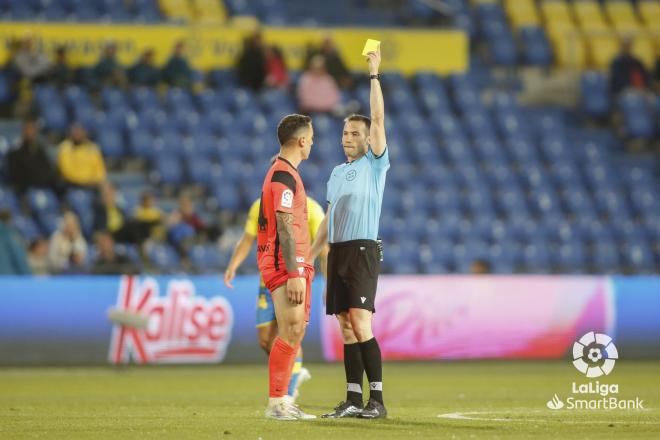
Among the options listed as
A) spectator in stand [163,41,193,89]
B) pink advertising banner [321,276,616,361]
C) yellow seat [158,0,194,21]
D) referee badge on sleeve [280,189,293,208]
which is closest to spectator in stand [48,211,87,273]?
pink advertising banner [321,276,616,361]

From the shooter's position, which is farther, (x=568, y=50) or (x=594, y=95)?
(x=568, y=50)

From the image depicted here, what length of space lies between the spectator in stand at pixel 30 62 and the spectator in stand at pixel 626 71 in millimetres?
11548

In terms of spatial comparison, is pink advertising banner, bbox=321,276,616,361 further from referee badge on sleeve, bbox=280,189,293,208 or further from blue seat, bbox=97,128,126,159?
referee badge on sleeve, bbox=280,189,293,208

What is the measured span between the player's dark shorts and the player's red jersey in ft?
1.17

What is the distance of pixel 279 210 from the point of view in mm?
9711

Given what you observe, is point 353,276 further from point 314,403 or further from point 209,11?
point 209,11

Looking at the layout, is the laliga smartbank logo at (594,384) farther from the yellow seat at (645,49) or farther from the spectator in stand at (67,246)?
the yellow seat at (645,49)

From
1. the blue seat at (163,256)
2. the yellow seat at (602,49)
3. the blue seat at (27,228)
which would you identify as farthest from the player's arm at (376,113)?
the yellow seat at (602,49)

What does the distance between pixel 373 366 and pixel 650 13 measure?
71.3ft

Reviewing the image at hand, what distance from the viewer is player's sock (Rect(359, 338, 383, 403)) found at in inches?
401

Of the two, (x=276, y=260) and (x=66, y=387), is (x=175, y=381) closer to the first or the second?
(x=66, y=387)

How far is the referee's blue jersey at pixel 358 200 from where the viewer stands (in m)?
10.3

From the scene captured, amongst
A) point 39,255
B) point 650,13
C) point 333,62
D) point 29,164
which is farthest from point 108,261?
point 650,13

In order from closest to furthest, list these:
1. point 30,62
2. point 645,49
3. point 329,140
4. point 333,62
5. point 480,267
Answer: point 480,267, point 30,62, point 329,140, point 333,62, point 645,49
